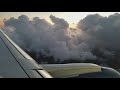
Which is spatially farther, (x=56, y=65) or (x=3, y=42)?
(x=56, y=65)
